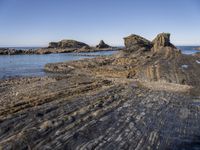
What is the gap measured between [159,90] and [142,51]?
29276 mm

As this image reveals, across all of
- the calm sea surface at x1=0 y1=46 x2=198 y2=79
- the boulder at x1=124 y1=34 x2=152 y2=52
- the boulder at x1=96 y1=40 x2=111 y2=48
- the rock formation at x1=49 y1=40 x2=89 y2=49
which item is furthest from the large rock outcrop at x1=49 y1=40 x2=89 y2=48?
the boulder at x1=124 y1=34 x2=152 y2=52

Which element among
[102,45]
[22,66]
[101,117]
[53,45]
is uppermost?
[53,45]

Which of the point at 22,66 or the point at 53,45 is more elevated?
the point at 53,45

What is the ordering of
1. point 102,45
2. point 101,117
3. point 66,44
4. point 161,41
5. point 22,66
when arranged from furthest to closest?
point 66,44
point 102,45
point 161,41
point 22,66
point 101,117

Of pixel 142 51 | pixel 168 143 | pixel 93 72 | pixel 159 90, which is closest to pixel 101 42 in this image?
pixel 142 51

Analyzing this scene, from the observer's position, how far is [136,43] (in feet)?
172

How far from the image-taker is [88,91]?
55.8 ft

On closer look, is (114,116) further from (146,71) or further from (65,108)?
(146,71)

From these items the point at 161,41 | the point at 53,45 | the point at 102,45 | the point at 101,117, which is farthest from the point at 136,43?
the point at 53,45

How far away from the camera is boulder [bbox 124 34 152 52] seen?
49900 mm

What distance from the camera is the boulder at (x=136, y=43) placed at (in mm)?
49900

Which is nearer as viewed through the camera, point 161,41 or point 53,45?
point 161,41

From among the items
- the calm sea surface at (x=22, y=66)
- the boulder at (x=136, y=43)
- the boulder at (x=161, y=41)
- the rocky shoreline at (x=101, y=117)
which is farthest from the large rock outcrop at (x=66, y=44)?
the rocky shoreline at (x=101, y=117)

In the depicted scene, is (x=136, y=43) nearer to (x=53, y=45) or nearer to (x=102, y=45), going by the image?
(x=102, y=45)
